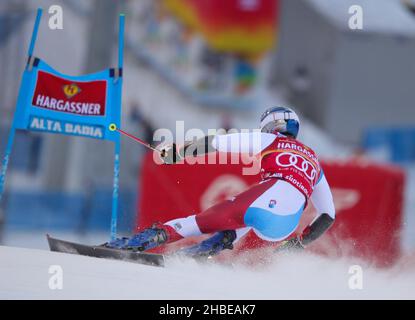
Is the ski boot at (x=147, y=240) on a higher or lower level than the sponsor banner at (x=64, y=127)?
lower

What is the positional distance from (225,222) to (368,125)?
48.7 feet

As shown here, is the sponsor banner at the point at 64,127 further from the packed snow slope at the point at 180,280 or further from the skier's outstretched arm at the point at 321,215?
the skier's outstretched arm at the point at 321,215

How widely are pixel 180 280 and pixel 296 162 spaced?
4.17ft

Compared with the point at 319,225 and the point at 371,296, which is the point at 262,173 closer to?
the point at 319,225

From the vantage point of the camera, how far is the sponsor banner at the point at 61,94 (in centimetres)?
884

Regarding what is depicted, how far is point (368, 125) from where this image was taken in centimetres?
2241

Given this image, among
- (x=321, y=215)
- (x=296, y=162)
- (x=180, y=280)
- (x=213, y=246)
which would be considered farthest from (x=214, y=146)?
(x=321, y=215)

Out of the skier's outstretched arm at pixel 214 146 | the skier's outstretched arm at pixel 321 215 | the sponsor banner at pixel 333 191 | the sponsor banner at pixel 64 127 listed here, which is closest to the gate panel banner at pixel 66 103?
the sponsor banner at pixel 64 127

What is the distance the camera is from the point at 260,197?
7922mm

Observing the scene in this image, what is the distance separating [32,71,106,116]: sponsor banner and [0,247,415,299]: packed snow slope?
4.08 ft

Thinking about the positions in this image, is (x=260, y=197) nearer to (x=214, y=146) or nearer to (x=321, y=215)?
(x=214, y=146)
